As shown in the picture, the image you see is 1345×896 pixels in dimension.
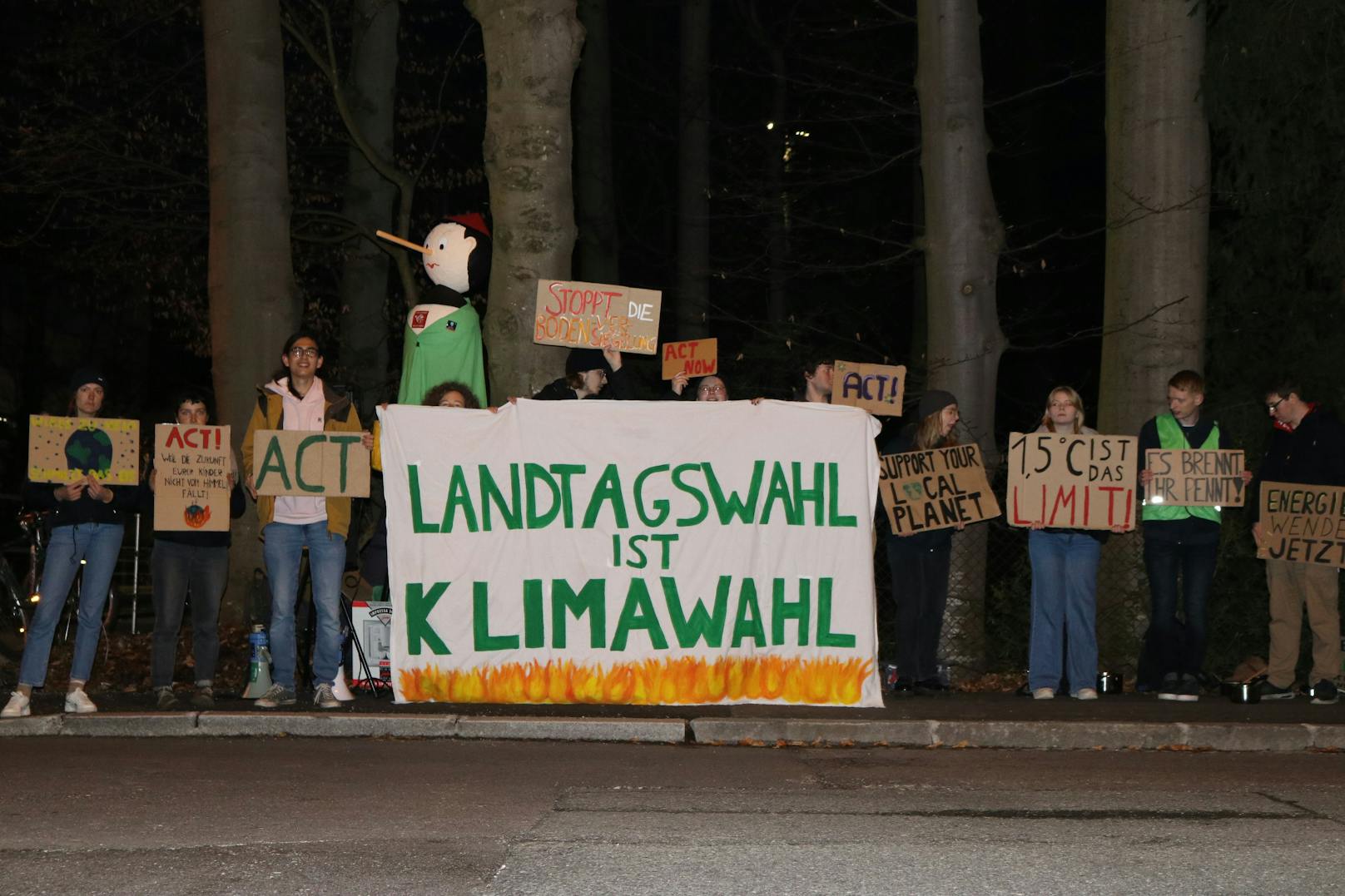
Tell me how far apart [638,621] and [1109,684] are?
3313mm

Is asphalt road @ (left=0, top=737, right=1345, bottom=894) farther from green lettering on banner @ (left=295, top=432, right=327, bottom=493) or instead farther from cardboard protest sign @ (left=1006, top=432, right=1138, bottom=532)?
cardboard protest sign @ (left=1006, top=432, right=1138, bottom=532)

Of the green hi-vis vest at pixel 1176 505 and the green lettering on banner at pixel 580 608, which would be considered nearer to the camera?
the green lettering on banner at pixel 580 608

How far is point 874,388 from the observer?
39.9 feet

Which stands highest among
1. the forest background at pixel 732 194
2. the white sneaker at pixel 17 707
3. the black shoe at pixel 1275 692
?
the forest background at pixel 732 194

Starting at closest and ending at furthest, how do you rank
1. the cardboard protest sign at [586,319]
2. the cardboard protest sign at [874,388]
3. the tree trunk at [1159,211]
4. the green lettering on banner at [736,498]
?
the green lettering on banner at [736,498] → the cardboard protest sign at [586,319] → the cardboard protest sign at [874,388] → the tree trunk at [1159,211]

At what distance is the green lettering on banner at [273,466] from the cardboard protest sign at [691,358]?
3.97m

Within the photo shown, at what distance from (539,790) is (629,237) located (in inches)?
1161

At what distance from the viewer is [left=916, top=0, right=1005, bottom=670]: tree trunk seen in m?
13.5

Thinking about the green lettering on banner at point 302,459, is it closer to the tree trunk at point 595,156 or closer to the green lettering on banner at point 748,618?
the green lettering on banner at point 748,618

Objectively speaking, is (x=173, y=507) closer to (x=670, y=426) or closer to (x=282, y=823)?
(x=670, y=426)

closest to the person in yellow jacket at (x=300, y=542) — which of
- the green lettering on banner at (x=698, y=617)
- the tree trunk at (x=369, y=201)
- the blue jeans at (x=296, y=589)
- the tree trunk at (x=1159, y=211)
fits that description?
the blue jeans at (x=296, y=589)

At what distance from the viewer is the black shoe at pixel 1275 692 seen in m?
11.0

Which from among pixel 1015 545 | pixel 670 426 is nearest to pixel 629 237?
pixel 1015 545

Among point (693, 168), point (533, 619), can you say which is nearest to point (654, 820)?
point (533, 619)
